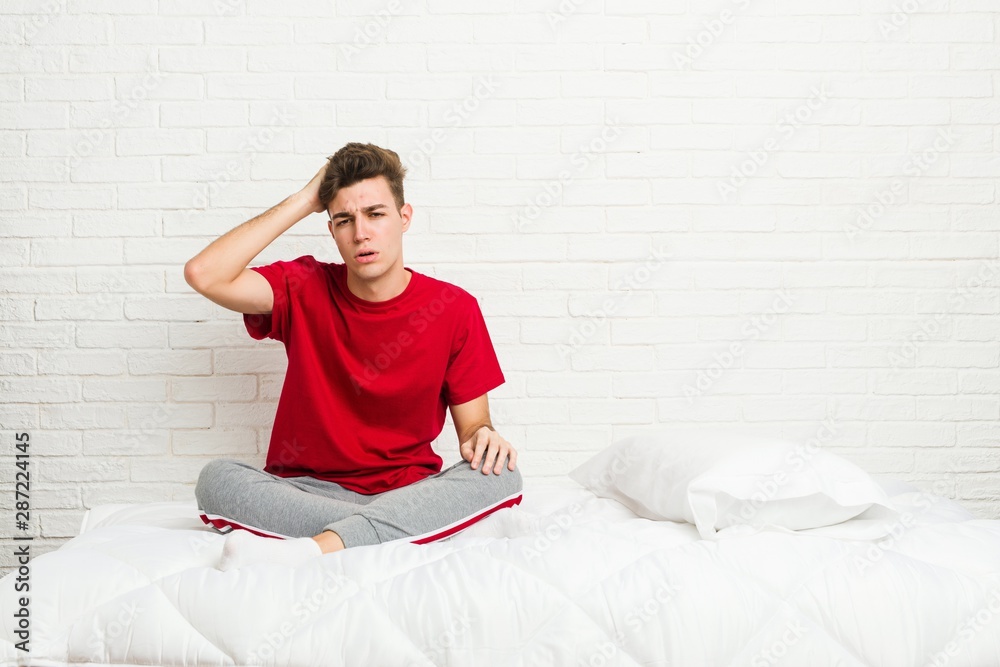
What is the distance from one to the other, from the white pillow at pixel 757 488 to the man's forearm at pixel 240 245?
1.04 metres

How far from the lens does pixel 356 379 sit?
1959 millimetres

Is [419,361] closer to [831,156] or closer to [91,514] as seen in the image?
[91,514]

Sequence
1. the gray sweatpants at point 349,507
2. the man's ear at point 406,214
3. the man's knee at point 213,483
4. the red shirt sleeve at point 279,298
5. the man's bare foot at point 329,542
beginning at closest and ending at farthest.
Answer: the man's bare foot at point 329,542 < the gray sweatpants at point 349,507 < the man's knee at point 213,483 < the red shirt sleeve at point 279,298 < the man's ear at point 406,214

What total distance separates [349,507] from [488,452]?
0.33 metres

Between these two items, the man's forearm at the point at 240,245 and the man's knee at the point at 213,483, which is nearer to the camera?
the man's knee at the point at 213,483

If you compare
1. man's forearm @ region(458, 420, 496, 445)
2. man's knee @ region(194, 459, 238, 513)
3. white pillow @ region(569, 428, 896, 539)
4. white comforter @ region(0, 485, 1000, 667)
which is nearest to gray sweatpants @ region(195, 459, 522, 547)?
man's knee @ region(194, 459, 238, 513)

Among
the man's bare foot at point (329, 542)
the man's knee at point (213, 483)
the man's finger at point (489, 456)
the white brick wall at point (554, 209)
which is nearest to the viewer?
the man's bare foot at point (329, 542)

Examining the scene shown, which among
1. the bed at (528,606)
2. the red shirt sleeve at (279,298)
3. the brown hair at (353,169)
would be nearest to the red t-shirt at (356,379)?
the red shirt sleeve at (279,298)

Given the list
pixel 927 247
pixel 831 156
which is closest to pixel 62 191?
pixel 831 156

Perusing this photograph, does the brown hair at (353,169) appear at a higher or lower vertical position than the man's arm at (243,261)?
higher

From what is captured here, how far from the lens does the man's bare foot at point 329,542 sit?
142 centimetres

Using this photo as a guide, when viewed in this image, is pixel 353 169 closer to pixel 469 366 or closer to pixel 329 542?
pixel 469 366

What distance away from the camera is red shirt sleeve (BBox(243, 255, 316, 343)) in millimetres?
1994

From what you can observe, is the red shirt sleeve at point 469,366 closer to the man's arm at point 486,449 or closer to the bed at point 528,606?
the man's arm at point 486,449
